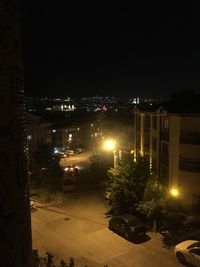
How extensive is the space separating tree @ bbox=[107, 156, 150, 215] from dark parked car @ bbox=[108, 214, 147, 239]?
2253mm

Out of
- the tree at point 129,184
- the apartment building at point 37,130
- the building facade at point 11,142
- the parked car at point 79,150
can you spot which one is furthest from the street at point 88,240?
the parked car at point 79,150

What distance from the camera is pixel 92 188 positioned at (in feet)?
126

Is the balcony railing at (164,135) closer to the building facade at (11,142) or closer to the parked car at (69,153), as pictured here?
the building facade at (11,142)

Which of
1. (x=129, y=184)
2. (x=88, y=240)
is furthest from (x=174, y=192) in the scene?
(x=88, y=240)

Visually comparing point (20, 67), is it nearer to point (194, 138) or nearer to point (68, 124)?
point (194, 138)

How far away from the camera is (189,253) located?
60.4ft

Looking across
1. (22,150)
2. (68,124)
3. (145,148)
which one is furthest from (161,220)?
(68,124)

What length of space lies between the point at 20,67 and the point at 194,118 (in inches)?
964

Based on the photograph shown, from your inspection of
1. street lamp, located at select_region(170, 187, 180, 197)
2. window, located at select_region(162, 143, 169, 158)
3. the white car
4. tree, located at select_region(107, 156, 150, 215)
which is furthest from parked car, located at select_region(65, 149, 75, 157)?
the white car

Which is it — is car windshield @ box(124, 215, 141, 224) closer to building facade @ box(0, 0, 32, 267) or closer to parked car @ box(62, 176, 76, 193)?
parked car @ box(62, 176, 76, 193)

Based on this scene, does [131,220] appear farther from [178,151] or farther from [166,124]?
[166,124]

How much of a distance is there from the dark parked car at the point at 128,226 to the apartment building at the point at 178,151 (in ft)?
21.8

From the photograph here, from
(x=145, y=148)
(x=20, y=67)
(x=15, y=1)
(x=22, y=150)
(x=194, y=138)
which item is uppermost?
(x=15, y=1)

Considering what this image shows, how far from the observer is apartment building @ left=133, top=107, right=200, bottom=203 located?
27500mm
